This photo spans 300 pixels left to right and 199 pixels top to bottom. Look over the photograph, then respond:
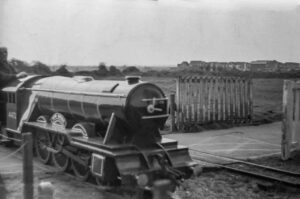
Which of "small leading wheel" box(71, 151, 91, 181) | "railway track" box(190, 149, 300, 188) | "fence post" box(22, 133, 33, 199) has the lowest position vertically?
"railway track" box(190, 149, 300, 188)

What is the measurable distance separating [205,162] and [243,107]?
6.78 metres

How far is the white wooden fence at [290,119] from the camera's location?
30.0 feet

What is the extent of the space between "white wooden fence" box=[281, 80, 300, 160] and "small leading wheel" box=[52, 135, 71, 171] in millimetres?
4985

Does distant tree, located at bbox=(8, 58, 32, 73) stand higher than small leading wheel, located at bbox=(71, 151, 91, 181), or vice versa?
distant tree, located at bbox=(8, 58, 32, 73)

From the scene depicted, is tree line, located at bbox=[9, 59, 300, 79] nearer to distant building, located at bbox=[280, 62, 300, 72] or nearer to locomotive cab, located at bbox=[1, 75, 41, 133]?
distant building, located at bbox=[280, 62, 300, 72]

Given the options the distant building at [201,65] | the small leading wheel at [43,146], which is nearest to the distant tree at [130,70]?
the distant building at [201,65]

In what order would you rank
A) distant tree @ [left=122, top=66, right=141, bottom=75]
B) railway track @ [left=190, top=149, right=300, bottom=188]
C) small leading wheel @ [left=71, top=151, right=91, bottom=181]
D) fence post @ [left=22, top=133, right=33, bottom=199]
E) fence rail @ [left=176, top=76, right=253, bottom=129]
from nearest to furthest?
1. fence post @ [left=22, top=133, right=33, bottom=199]
2. small leading wheel @ [left=71, top=151, right=91, bottom=181]
3. railway track @ [left=190, top=149, right=300, bottom=188]
4. fence rail @ [left=176, top=76, right=253, bottom=129]
5. distant tree @ [left=122, top=66, right=141, bottom=75]

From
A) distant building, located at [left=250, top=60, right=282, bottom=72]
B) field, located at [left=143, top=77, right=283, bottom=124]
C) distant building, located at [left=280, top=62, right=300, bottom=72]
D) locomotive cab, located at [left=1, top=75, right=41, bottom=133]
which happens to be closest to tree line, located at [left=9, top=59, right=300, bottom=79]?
distant building, located at [left=280, top=62, right=300, bottom=72]

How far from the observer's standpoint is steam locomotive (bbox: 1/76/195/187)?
6.51 meters

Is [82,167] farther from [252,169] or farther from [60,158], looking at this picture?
[252,169]

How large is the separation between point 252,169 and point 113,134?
3481 mm

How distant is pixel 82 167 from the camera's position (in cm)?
775

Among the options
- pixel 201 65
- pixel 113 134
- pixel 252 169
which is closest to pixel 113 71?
pixel 201 65

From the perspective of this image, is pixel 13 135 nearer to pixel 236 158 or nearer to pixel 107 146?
pixel 107 146
